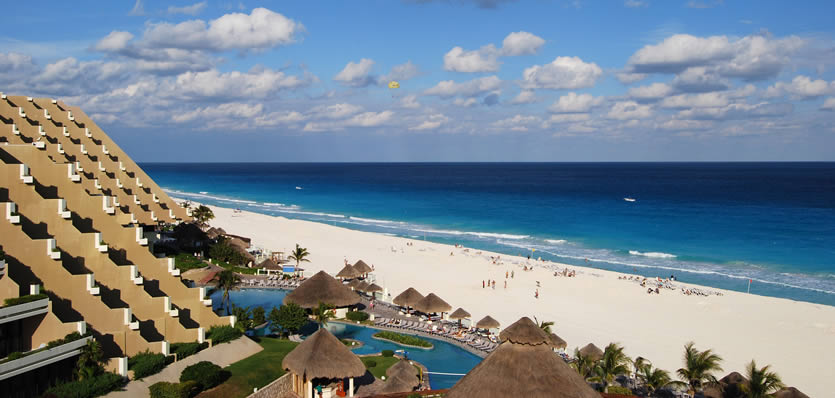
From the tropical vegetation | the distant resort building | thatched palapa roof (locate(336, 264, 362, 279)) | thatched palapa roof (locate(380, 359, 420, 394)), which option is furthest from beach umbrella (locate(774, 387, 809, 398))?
thatched palapa roof (locate(336, 264, 362, 279))

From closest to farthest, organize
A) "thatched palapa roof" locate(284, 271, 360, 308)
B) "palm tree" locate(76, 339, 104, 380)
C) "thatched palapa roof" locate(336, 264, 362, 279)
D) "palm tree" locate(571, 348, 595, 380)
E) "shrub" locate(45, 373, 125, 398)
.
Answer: "shrub" locate(45, 373, 125, 398) → "palm tree" locate(76, 339, 104, 380) → "palm tree" locate(571, 348, 595, 380) → "thatched palapa roof" locate(284, 271, 360, 308) → "thatched palapa roof" locate(336, 264, 362, 279)

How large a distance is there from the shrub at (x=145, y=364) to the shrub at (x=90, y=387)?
49cm

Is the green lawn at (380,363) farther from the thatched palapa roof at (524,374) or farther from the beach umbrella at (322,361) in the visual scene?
the thatched palapa roof at (524,374)

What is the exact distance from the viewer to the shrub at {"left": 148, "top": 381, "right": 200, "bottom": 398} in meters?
16.4

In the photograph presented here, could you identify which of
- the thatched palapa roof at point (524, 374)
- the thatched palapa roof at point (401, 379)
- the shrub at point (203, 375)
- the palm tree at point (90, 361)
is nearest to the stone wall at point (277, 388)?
the shrub at point (203, 375)

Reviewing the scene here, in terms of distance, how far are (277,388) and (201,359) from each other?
8.78 feet

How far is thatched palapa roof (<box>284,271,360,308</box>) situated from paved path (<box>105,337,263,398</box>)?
835 cm

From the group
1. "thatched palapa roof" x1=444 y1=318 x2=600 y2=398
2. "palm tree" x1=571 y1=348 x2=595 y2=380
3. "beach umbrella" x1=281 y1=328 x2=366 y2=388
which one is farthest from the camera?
"palm tree" x1=571 y1=348 x2=595 y2=380

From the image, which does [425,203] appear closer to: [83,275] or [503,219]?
[503,219]

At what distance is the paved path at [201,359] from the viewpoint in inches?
653

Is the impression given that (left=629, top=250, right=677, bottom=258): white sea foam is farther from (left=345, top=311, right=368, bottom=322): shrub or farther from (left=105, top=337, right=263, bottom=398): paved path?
(left=105, top=337, right=263, bottom=398): paved path

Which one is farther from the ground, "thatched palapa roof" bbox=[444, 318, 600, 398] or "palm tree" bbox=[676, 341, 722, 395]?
"thatched palapa roof" bbox=[444, 318, 600, 398]

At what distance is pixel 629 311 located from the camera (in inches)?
1427

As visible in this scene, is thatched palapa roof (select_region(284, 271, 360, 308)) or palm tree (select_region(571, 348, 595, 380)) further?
thatched palapa roof (select_region(284, 271, 360, 308))
